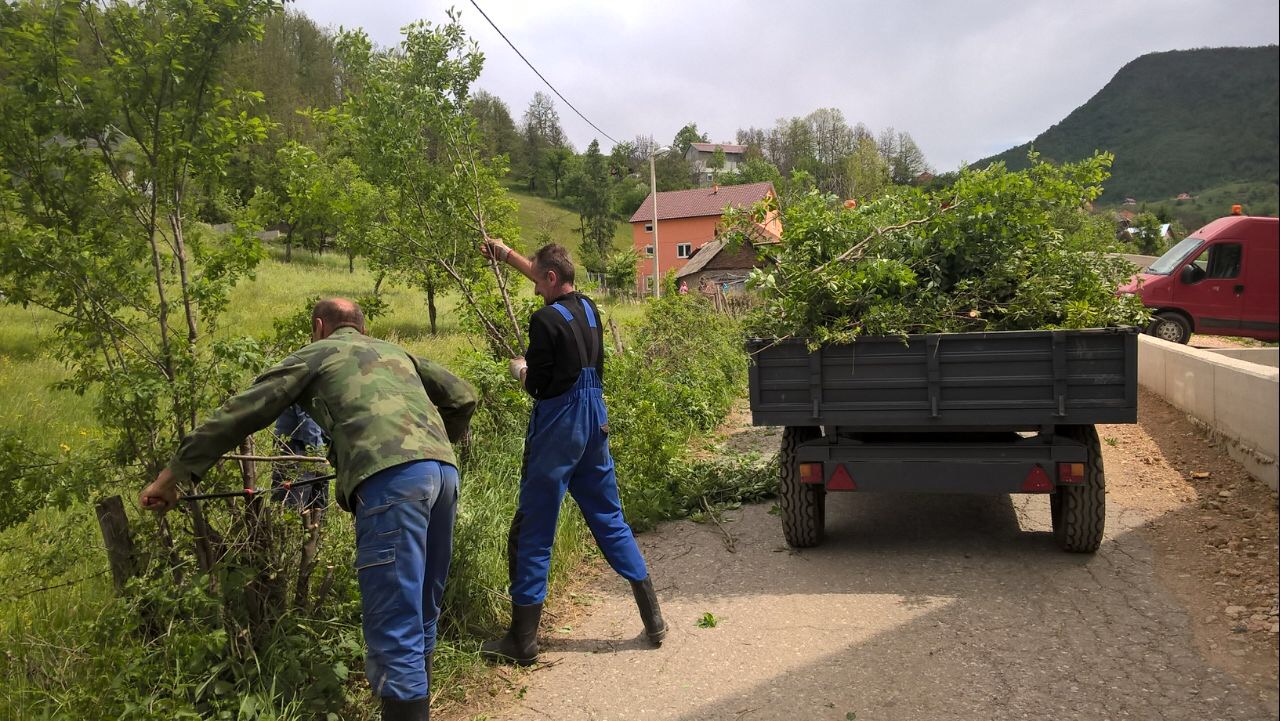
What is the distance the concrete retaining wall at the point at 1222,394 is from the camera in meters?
6.63

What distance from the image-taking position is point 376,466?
3.22 m

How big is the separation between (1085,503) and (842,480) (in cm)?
143

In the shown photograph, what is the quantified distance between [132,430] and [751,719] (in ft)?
9.90

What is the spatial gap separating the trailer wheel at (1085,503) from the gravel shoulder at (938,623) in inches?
5.2

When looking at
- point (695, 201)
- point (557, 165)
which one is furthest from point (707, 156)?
point (695, 201)

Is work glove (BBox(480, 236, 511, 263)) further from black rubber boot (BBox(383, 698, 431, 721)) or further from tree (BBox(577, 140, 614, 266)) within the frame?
tree (BBox(577, 140, 614, 266))

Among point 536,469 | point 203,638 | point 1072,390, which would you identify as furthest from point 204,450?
point 1072,390

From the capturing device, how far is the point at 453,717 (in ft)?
12.9

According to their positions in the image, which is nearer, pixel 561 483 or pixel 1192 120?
pixel 1192 120

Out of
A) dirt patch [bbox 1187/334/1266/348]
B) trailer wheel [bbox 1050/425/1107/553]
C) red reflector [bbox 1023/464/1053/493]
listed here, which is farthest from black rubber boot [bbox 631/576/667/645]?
dirt patch [bbox 1187/334/1266/348]

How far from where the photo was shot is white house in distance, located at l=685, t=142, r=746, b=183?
112m

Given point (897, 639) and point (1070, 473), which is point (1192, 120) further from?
point (1070, 473)

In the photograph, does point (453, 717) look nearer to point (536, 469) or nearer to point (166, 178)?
point (536, 469)

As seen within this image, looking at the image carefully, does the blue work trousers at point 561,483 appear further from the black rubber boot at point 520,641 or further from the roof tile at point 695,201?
the roof tile at point 695,201
